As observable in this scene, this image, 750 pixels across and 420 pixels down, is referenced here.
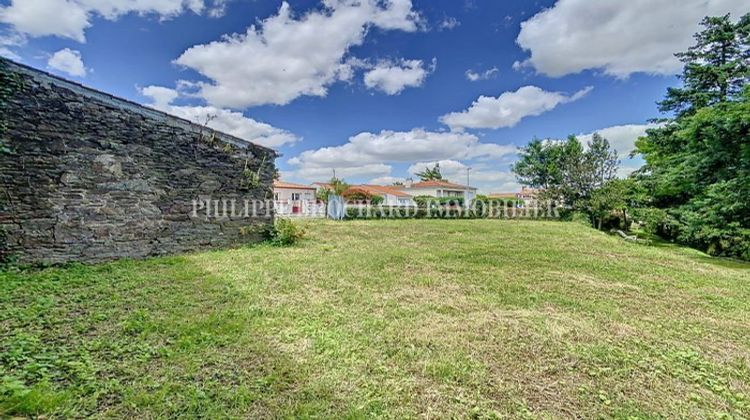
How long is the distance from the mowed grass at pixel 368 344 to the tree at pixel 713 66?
1349 cm

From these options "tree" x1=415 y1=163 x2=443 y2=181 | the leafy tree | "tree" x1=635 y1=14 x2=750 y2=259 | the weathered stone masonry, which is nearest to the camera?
the weathered stone masonry

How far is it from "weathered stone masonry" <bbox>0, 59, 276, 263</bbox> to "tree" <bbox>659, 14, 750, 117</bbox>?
19.5 m

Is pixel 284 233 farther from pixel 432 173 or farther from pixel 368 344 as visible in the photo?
pixel 432 173

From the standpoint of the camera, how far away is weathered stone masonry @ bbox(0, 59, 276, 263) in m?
5.22

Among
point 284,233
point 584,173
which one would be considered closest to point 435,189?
point 584,173

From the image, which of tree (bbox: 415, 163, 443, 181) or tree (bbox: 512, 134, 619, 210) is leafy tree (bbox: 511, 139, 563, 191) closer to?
tree (bbox: 512, 134, 619, 210)

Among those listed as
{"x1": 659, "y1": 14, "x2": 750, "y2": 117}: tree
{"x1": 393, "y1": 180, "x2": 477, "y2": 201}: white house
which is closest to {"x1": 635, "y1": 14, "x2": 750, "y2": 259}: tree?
{"x1": 659, "y1": 14, "x2": 750, "y2": 117}: tree

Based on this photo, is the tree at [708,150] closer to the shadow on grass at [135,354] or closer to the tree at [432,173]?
the shadow on grass at [135,354]

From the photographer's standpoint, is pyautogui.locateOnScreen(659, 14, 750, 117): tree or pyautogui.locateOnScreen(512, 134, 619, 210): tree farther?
pyautogui.locateOnScreen(512, 134, 619, 210): tree

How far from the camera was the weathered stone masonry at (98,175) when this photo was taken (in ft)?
17.1

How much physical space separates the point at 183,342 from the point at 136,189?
5.18 metres

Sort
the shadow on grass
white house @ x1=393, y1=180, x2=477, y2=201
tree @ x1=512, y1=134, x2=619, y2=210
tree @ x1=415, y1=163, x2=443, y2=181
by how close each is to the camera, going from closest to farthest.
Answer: the shadow on grass < tree @ x1=512, y1=134, x2=619, y2=210 < white house @ x1=393, y1=180, x2=477, y2=201 < tree @ x1=415, y1=163, x2=443, y2=181

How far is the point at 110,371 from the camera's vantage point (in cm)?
229

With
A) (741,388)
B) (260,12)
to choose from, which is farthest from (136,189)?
(741,388)
